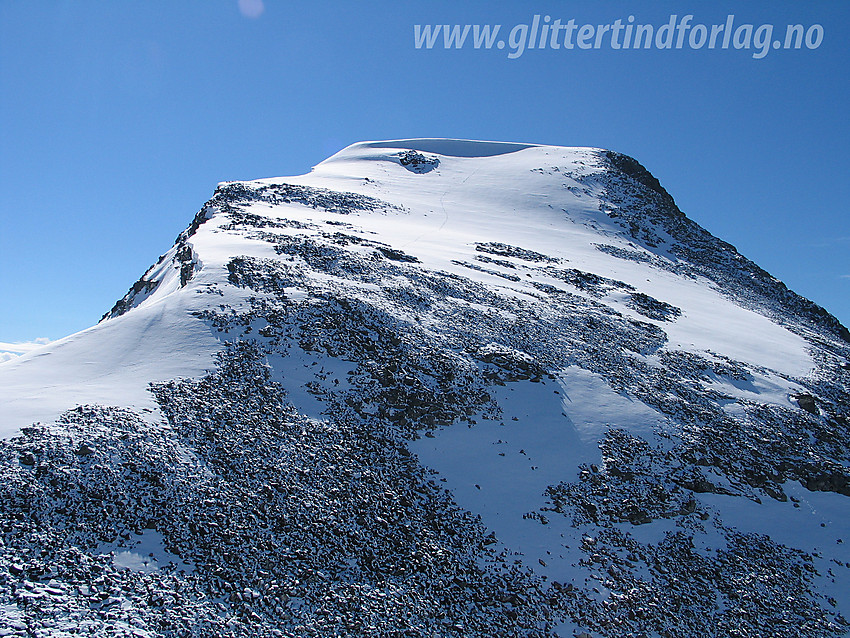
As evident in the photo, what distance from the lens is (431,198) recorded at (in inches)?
2469

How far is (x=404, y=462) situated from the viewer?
17.6 meters

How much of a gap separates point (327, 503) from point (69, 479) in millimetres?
7238

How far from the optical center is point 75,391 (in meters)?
17.0

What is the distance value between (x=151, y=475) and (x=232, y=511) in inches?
106

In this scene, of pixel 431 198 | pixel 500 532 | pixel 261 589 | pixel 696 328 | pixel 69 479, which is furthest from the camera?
pixel 431 198

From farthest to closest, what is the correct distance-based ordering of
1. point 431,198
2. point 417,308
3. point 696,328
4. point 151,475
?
point 431,198
point 696,328
point 417,308
point 151,475

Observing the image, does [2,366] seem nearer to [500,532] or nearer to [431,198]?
[500,532]

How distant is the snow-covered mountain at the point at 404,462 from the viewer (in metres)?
12.1

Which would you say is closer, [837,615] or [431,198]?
[837,615]

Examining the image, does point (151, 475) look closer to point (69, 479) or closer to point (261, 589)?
point (69, 479)

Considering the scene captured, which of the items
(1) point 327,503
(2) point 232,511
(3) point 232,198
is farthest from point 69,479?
(3) point 232,198

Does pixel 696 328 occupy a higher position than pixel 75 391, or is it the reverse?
pixel 696 328

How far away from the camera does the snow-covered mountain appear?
1210cm

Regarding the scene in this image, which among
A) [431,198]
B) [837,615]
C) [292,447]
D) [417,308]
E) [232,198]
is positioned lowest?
[837,615]
